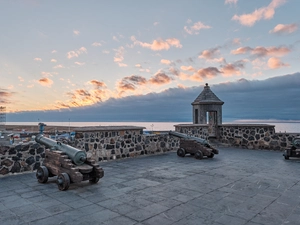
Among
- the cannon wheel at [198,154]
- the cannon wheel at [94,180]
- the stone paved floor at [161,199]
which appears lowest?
the stone paved floor at [161,199]

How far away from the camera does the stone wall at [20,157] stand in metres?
5.92

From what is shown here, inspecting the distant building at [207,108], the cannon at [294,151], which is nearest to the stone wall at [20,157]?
the cannon at [294,151]

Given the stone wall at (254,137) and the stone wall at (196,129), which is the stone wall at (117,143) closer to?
the stone wall at (196,129)

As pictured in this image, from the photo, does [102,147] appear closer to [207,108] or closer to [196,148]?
[196,148]

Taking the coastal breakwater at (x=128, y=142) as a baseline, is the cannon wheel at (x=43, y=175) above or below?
below

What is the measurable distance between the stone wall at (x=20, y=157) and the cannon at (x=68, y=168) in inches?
52.6

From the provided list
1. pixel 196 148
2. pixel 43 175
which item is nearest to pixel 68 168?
pixel 43 175

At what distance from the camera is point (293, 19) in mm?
8891

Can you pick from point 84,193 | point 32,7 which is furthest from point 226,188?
point 32,7

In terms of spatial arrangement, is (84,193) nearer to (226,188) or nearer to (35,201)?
(35,201)

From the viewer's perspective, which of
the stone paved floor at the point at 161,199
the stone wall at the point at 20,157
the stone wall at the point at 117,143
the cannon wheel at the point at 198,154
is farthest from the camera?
the cannon wheel at the point at 198,154

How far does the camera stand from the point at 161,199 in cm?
397

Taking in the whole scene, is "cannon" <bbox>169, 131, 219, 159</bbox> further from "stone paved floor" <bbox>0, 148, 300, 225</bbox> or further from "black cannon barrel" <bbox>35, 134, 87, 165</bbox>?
"black cannon barrel" <bbox>35, 134, 87, 165</bbox>

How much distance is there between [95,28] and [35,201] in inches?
314
